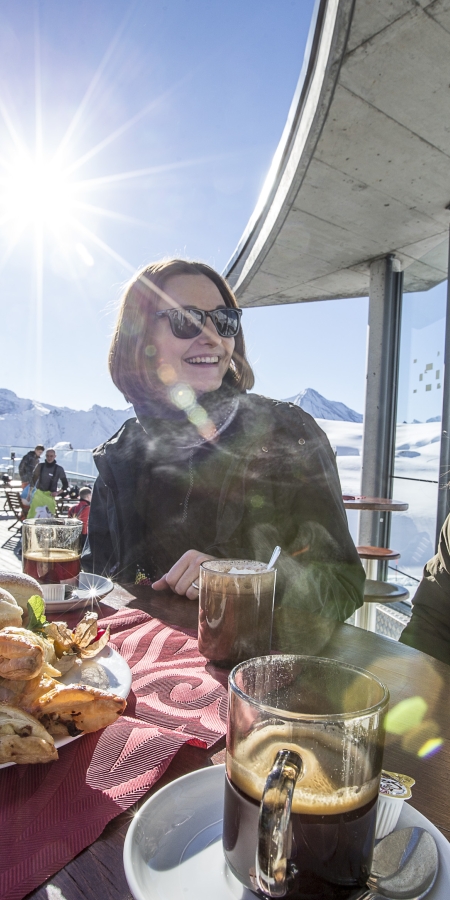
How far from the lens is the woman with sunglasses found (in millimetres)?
1970

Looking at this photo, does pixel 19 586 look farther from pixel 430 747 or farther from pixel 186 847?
pixel 430 747

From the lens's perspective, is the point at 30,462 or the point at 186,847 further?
the point at 30,462

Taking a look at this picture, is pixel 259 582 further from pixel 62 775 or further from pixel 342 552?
pixel 342 552

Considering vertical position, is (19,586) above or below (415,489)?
below

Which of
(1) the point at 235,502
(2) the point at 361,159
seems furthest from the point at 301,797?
(2) the point at 361,159

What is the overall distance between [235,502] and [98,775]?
1.44m

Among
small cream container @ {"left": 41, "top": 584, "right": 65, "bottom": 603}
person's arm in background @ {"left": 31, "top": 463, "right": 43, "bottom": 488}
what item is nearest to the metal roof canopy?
small cream container @ {"left": 41, "top": 584, "right": 65, "bottom": 603}

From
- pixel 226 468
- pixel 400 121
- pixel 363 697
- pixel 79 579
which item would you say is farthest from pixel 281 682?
pixel 400 121

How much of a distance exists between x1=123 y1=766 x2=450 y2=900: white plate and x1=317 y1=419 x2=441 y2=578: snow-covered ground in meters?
4.97

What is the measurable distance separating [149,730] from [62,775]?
0.45 ft

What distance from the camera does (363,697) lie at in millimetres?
541

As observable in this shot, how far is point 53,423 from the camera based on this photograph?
319 ft

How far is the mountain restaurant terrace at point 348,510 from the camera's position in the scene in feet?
1.66

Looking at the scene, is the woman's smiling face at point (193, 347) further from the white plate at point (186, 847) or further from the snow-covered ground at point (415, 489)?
the snow-covered ground at point (415, 489)
